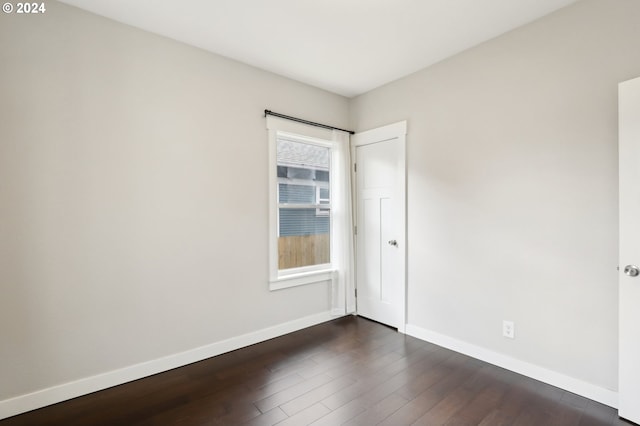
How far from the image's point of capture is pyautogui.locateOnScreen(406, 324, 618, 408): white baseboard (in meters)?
1.96

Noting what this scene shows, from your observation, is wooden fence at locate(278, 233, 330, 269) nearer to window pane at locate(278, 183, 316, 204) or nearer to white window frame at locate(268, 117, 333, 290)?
white window frame at locate(268, 117, 333, 290)

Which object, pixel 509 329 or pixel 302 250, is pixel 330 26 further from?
pixel 509 329

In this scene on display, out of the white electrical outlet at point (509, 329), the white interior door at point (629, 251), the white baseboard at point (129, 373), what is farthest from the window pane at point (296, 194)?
the white interior door at point (629, 251)

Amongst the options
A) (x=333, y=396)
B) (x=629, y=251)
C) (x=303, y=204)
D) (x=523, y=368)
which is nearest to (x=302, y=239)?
(x=303, y=204)

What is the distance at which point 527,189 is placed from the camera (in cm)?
229

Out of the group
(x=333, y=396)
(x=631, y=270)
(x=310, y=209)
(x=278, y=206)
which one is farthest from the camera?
(x=310, y=209)

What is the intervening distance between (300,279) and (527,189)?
2.24 meters

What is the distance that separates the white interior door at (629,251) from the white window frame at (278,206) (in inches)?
96.0

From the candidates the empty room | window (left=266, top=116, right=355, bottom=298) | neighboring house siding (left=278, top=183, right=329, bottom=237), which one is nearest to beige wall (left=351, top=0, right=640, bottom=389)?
the empty room

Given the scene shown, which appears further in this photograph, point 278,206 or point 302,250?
point 302,250

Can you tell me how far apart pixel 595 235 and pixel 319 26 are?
8.07 ft

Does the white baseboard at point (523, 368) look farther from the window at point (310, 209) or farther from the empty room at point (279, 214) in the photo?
the window at point (310, 209)

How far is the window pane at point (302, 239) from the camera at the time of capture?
3254mm

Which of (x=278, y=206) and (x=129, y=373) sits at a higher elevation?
(x=278, y=206)
